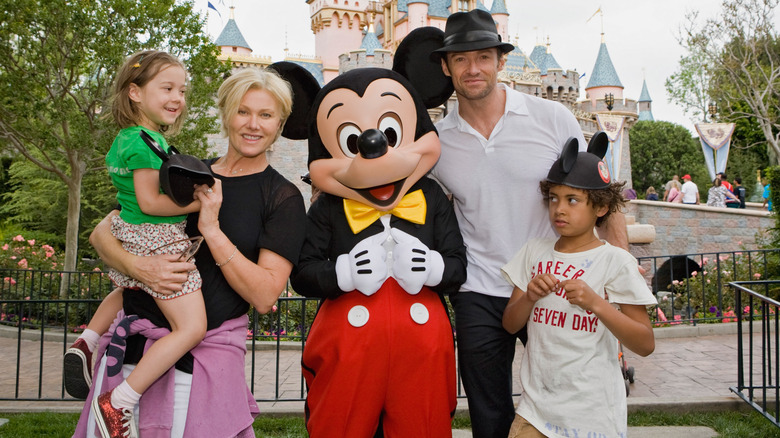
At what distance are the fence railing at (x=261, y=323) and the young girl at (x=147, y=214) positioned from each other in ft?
9.42

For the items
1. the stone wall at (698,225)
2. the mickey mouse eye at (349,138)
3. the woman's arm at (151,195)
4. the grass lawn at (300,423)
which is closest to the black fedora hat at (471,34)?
the mickey mouse eye at (349,138)

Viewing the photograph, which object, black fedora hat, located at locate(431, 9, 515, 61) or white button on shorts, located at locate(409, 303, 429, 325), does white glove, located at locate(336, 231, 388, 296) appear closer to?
white button on shorts, located at locate(409, 303, 429, 325)

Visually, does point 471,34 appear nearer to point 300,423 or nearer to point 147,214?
point 147,214

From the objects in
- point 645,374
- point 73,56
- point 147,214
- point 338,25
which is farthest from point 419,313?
point 338,25

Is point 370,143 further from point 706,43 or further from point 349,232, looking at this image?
point 706,43

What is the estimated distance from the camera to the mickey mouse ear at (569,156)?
8.47 ft

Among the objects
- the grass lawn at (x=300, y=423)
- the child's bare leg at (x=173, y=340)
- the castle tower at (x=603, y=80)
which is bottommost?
the grass lawn at (x=300, y=423)

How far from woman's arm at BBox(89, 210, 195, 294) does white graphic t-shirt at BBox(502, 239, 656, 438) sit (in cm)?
131

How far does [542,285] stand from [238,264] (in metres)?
1.09

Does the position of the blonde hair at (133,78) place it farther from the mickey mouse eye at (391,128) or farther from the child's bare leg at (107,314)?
the mickey mouse eye at (391,128)

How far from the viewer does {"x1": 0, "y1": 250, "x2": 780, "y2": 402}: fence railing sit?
597 centimetres

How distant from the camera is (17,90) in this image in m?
9.94

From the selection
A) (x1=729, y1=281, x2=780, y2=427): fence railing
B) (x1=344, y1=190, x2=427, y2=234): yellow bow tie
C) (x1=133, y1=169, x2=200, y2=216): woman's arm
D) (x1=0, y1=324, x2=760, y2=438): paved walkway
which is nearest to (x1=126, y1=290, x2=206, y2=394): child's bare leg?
(x1=133, y1=169, x2=200, y2=216): woman's arm

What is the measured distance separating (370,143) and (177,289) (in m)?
0.86
